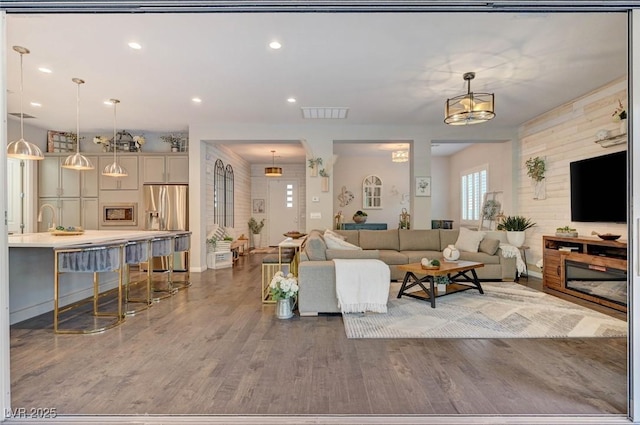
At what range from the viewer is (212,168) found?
24.9ft

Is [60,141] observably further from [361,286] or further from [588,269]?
[588,269]

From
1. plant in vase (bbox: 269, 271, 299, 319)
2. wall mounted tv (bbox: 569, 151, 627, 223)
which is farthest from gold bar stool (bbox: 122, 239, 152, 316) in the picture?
wall mounted tv (bbox: 569, 151, 627, 223)

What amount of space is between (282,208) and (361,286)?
7816mm

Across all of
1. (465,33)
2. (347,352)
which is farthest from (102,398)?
(465,33)

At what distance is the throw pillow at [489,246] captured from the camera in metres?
5.82

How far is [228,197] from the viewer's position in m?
9.02

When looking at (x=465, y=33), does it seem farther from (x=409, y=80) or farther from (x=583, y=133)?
(x=583, y=133)

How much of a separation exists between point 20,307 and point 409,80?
17.1 ft

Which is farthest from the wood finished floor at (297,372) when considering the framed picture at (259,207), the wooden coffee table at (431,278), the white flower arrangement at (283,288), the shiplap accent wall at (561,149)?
the framed picture at (259,207)

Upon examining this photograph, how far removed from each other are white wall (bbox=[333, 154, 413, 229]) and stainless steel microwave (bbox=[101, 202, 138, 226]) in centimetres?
548

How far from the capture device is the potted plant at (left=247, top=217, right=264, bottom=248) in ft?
36.6

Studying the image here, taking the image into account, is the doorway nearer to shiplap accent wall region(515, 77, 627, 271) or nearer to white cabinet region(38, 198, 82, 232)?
white cabinet region(38, 198, 82, 232)

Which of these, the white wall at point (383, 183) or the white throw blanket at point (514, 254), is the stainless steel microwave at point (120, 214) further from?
the white throw blanket at point (514, 254)

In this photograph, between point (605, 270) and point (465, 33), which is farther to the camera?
point (605, 270)
